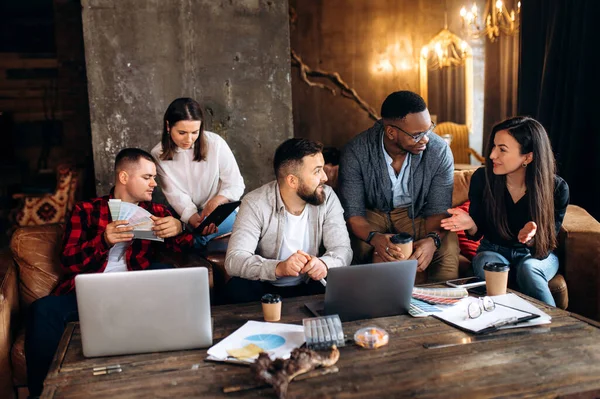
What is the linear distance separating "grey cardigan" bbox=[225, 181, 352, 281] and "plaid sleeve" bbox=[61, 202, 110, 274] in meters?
0.65

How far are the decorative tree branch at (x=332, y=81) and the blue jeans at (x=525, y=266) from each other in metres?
5.03

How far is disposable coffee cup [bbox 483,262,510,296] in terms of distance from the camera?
2111 mm

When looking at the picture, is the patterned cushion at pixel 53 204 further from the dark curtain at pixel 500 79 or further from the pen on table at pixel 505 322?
the pen on table at pixel 505 322

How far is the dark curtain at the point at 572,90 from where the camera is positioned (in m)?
4.12

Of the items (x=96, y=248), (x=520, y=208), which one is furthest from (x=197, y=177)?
(x=520, y=208)

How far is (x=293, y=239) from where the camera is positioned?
2.68 meters

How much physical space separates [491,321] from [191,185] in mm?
2249

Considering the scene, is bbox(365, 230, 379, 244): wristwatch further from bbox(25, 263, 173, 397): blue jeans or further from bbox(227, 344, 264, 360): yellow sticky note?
bbox(25, 263, 173, 397): blue jeans

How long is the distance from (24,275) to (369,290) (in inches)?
72.4

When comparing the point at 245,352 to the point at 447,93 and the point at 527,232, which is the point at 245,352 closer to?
the point at 527,232

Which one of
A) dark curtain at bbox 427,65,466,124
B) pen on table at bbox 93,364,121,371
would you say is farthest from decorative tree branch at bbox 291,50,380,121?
pen on table at bbox 93,364,121,371

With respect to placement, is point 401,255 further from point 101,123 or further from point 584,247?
point 101,123

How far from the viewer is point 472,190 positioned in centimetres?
307

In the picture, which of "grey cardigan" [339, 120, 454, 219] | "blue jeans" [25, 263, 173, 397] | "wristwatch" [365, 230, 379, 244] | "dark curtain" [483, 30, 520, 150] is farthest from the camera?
"dark curtain" [483, 30, 520, 150]
